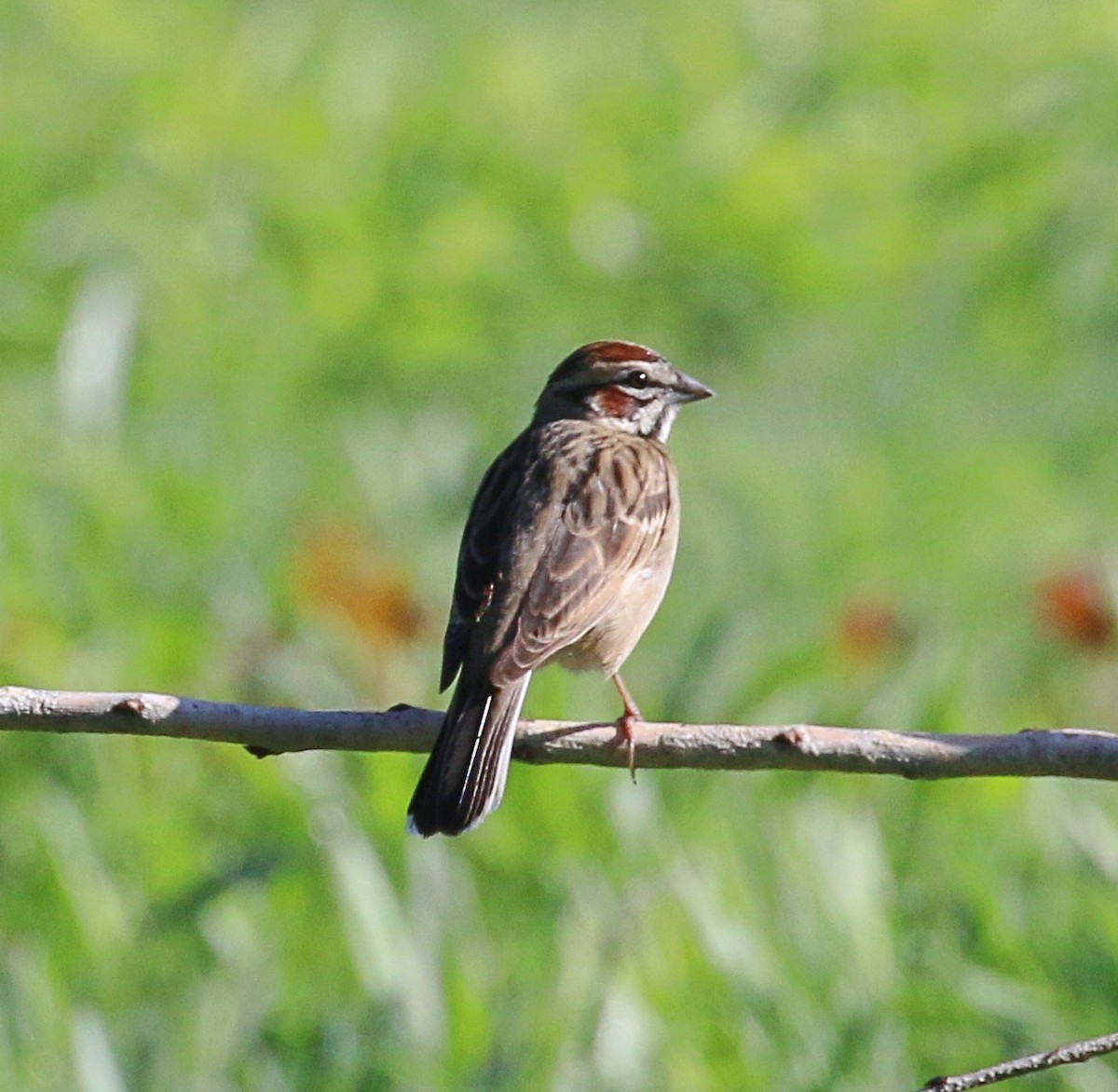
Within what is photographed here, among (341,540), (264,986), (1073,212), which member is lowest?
(264,986)

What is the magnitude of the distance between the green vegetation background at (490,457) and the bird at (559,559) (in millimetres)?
849

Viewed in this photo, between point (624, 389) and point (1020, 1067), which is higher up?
point (1020, 1067)

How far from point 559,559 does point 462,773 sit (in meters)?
0.77

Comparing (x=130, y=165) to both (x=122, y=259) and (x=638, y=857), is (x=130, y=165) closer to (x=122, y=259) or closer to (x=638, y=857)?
(x=122, y=259)

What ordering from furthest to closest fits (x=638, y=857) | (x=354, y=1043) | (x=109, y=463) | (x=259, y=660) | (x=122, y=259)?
(x=122, y=259) < (x=109, y=463) < (x=259, y=660) < (x=638, y=857) < (x=354, y=1043)

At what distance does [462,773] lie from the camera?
3.22m

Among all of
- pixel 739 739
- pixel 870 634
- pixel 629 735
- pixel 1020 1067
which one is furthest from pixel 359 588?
pixel 1020 1067

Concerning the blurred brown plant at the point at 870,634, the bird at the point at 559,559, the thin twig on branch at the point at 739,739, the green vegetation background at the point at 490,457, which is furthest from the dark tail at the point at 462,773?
the blurred brown plant at the point at 870,634

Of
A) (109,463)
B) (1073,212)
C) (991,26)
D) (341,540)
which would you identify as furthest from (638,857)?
(991,26)

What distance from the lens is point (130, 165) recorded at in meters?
8.10

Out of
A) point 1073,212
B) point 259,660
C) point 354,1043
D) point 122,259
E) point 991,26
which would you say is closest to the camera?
point 354,1043

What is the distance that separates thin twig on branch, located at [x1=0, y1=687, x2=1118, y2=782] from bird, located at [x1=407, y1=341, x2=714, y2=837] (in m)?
0.24

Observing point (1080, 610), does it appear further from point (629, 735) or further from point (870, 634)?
point (629, 735)

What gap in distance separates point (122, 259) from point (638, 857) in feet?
12.8
